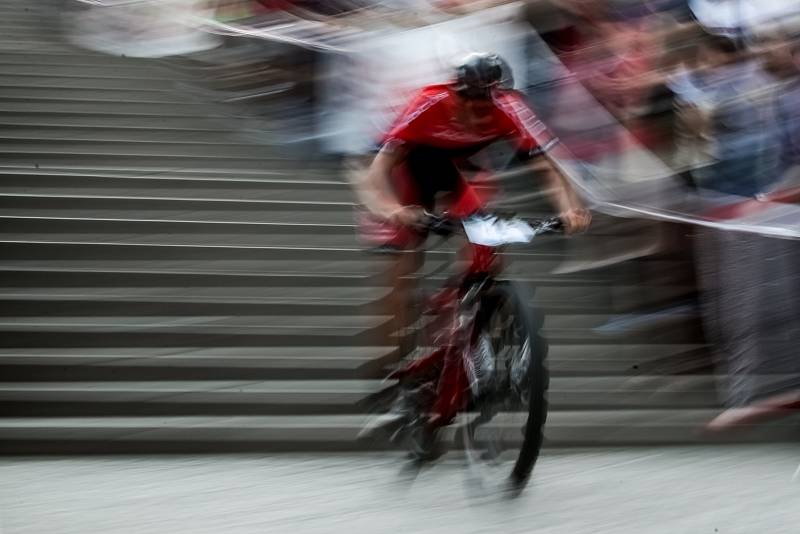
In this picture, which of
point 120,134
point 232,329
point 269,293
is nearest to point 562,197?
point 232,329

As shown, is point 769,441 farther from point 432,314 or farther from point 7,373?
point 7,373

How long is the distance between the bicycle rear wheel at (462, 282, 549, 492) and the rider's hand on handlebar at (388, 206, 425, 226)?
15.6 inches

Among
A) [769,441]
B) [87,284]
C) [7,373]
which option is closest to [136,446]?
[7,373]

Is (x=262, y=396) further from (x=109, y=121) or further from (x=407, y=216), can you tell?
(x=109, y=121)

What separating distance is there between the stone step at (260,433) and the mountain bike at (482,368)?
65 centimetres

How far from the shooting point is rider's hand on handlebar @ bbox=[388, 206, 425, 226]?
208 inches

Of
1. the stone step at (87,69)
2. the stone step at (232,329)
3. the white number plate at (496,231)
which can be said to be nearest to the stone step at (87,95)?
the stone step at (87,69)

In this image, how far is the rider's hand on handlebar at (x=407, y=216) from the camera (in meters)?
5.29

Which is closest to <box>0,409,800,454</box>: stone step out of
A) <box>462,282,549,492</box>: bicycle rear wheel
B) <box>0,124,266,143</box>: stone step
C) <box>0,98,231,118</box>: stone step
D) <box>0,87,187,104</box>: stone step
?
<box>462,282,549,492</box>: bicycle rear wheel

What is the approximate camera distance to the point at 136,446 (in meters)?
6.27

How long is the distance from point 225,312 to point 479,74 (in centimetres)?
285

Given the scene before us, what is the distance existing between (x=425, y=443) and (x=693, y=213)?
232 centimetres

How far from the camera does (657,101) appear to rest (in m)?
7.77

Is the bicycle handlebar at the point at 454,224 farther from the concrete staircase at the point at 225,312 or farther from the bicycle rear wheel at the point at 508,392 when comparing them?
the concrete staircase at the point at 225,312
